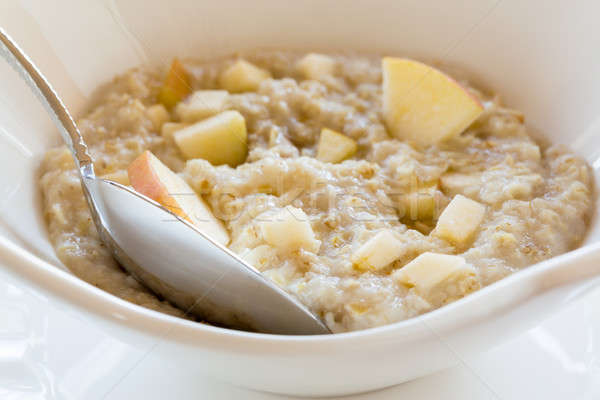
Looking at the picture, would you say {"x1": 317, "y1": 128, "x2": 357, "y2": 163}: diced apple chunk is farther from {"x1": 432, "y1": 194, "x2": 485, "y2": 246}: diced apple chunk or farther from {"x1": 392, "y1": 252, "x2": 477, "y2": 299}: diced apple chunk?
{"x1": 392, "y1": 252, "x2": 477, "y2": 299}: diced apple chunk

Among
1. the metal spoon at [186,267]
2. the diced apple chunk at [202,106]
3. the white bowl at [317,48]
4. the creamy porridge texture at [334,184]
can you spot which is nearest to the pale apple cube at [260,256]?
the creamy porridge texture at [334,184]

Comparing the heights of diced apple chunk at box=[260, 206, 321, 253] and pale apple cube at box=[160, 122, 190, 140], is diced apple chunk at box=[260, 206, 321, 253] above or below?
above

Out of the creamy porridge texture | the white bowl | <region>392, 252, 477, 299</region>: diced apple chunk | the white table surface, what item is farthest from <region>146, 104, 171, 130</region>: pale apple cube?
<region>392, 252, 477, 299</region>: diced apple chunk

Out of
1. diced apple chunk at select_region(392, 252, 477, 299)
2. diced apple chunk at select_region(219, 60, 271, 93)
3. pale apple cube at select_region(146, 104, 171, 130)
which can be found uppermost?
diced apple chunk at select_region(392, 252, 477, 299)

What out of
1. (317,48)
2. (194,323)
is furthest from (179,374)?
(317,48)

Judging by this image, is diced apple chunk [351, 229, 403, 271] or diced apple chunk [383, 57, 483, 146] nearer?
diced apple chunk [351, 229, 403, 271]

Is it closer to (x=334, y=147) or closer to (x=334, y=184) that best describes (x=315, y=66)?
(x=334, y=147)
